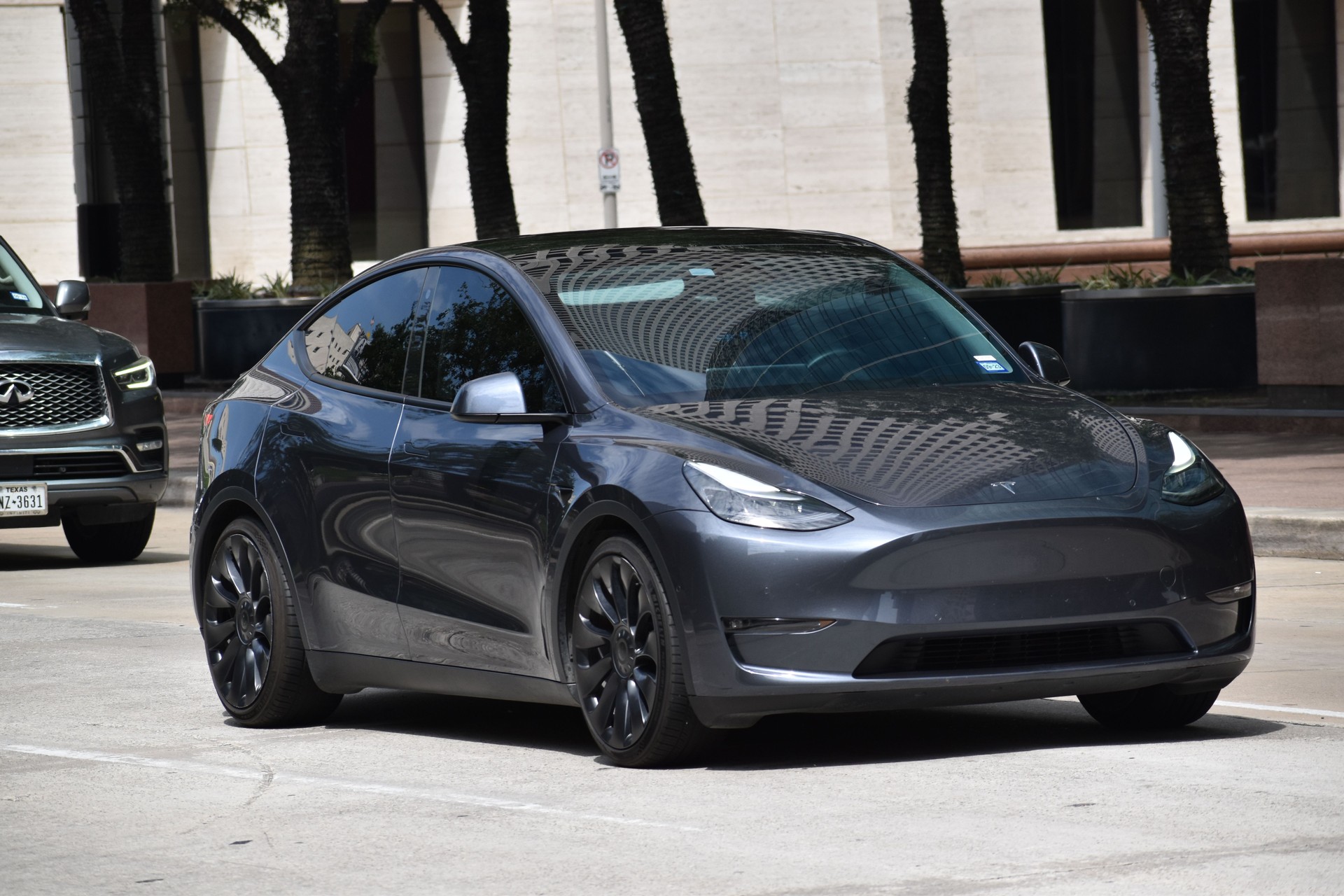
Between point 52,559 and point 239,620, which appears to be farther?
point 52,559

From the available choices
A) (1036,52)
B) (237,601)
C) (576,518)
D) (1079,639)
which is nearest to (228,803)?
(576,518)

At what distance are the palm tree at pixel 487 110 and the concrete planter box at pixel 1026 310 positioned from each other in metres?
6.74

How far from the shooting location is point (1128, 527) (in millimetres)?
6203

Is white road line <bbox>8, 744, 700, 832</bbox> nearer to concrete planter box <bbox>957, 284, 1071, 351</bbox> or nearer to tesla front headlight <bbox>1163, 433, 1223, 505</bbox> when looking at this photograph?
tesla front headlight <bbox>1163, 433, 1223, 505</bbox>

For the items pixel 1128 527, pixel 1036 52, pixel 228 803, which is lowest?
pixel 228 803

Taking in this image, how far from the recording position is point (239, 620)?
26.2 feet

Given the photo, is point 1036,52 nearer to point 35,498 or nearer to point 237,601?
point 35,498

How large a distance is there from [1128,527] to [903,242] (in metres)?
31.8

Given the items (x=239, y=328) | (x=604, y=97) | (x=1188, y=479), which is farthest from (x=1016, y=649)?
(x=604, y=97)

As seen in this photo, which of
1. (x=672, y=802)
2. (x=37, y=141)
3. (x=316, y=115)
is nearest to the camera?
(x=672, y=802)

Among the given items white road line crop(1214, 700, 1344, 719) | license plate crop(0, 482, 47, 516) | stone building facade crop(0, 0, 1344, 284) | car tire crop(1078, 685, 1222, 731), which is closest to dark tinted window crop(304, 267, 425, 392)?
car tire crop(1078, 685, 1222, 731)

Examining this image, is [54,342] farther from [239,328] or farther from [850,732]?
[239,328]

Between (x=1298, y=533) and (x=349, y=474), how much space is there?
641 centimetres

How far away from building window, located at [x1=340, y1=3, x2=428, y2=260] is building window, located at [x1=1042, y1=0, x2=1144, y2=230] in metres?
11.3
